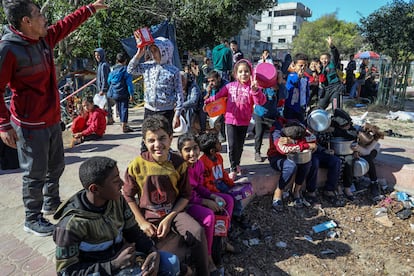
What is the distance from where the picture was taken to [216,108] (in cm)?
405

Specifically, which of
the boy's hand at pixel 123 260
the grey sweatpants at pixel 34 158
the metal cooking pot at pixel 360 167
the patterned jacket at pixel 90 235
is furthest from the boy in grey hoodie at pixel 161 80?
the metal cooking pot at pixel 360 167

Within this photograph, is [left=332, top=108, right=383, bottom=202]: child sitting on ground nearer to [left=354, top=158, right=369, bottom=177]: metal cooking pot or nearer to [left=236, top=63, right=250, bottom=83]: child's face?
[left=354, top=158, right=369, bottom=177]: metal cooking pot

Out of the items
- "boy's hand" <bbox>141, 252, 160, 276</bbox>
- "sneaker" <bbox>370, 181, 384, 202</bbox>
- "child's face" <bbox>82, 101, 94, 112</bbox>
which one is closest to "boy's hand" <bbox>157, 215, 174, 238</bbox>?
"boy's hand" <bbox>141, 252, 160, 276</bbox>

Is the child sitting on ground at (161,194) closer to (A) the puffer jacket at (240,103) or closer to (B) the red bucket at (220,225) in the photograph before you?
(B) the red bucket at (220,225)

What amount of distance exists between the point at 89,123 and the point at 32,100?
3.54m

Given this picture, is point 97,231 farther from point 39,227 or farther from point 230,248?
point 230,248

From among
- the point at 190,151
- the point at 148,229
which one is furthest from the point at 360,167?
the point at 148,229

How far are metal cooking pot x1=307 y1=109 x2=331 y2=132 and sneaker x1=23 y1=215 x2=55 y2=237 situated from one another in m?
3.27

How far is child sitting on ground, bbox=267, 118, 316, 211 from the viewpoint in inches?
152

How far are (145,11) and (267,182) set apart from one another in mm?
8171

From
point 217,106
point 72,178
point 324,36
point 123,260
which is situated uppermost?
point 324,36

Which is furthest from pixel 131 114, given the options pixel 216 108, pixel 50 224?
pixel 50 224

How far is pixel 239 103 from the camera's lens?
12.7 ft

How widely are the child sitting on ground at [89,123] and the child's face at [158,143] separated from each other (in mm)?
3806
